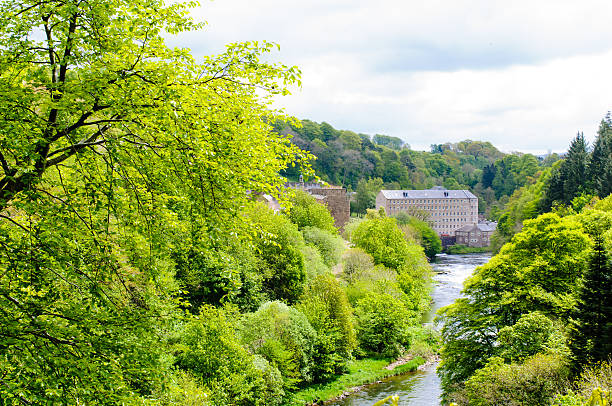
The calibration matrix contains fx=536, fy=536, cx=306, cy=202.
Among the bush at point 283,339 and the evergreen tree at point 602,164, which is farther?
the evergreen tree at point 602,164

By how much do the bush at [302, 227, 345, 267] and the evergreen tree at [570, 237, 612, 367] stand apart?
99.1 ft

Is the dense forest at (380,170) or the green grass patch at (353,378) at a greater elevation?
the dense forest at (380,170)

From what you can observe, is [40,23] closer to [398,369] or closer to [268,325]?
[268,325]

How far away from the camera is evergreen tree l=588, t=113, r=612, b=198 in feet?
200

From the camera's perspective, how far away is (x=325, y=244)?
1970 inches

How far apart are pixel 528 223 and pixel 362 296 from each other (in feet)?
47.3

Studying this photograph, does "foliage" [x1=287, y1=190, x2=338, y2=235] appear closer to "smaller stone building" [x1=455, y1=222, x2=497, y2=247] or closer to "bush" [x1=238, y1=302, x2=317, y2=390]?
"bush" [x1=238, y1=302, x2=317, y2=390]

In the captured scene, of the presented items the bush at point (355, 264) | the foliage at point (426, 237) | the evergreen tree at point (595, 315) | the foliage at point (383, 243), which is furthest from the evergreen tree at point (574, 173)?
the evergreen tree at point (595, 315)

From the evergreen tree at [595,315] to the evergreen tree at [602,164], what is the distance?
Answer: 45845mm

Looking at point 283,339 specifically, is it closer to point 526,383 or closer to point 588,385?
point 526,383

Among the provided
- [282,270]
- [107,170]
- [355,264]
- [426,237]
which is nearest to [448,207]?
[426,237]

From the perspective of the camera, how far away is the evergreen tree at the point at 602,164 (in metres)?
60.8

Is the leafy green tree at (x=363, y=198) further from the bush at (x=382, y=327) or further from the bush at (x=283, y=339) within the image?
the bush at (x=283, y=339)

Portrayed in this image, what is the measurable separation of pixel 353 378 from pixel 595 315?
15915mm
